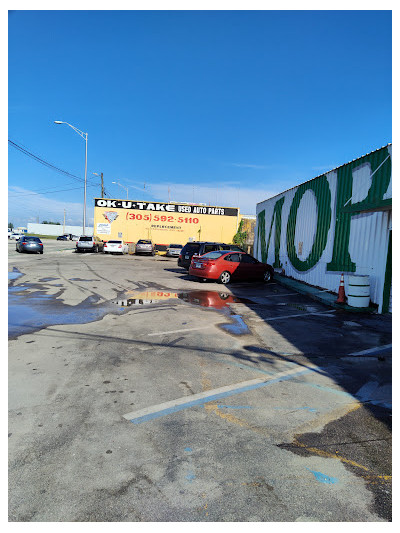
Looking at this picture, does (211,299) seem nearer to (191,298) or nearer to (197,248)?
(191,298)

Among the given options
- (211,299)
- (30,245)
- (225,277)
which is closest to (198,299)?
(211,299)

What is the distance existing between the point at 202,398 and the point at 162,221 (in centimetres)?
3903

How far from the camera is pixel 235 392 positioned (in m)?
4.39

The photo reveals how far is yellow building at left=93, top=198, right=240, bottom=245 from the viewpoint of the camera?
41219 mm

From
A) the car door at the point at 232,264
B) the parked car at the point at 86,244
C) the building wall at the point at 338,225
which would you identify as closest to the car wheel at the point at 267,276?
the building wall at the point at 338,225

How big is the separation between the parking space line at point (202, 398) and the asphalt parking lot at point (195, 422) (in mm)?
22

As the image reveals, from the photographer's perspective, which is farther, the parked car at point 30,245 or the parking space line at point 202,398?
the parked car at point 30,245

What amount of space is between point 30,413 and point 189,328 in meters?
4.11

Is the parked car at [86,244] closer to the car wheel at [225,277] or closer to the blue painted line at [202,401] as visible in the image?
the car wheel at [225,277]

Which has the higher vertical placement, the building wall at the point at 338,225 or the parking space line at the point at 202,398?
the building wall at the point at 338,225

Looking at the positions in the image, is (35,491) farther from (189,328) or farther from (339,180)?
(339,180)

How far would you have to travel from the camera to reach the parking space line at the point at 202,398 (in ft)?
12.2

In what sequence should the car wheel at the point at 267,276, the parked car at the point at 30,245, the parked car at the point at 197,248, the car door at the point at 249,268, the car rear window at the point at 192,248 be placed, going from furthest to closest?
the parked car at the point at 30,245, the car rear window at the point at 192,248, the parked car at the point at 197,248, the car wheel at the point at 267,276, the car door at the point at 249,268
